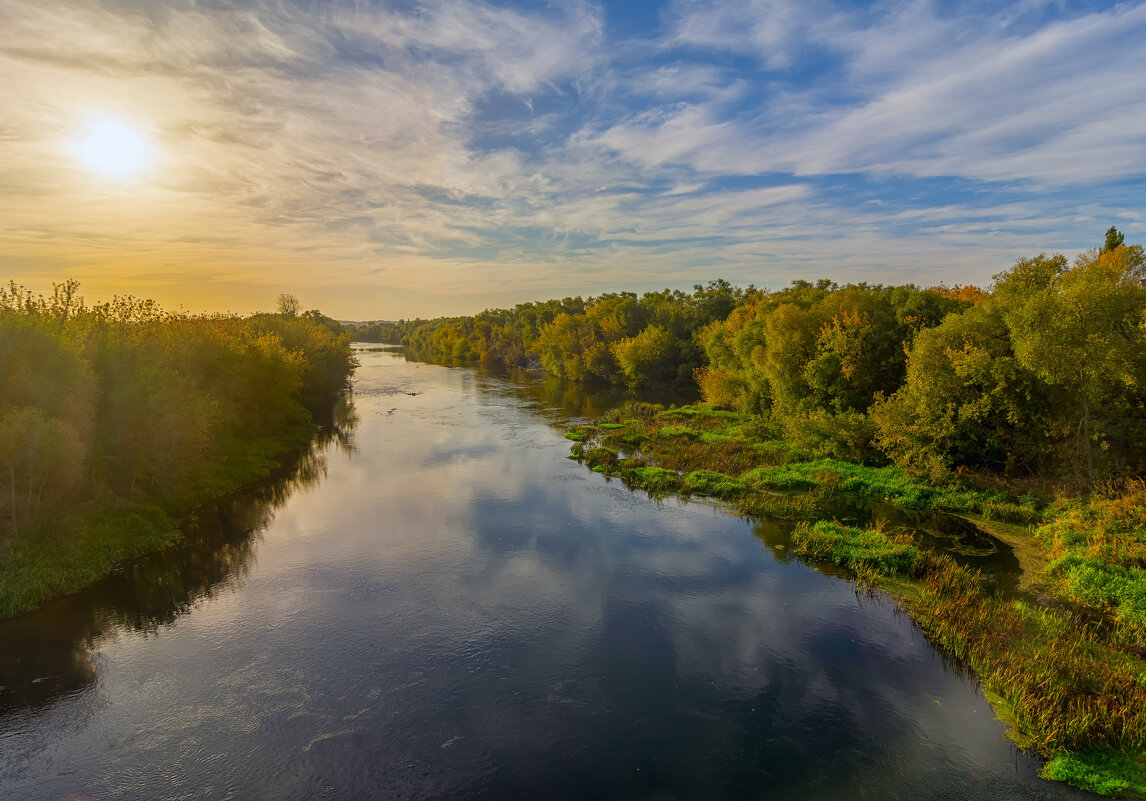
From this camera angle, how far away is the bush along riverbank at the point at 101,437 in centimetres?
2327

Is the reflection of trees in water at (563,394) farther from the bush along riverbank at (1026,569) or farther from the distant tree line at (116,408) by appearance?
the distant tree line at (116,408)

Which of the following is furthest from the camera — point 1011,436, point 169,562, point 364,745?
point 1011,436

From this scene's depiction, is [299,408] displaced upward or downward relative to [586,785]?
upward

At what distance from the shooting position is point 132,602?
898 inches

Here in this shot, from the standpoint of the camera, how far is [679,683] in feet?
58.0

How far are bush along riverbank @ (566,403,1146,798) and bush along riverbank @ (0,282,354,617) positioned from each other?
27564 mm

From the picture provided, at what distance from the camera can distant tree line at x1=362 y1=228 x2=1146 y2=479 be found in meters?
26.8

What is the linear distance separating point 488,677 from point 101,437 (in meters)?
25.0

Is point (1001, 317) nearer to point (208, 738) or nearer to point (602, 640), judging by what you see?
point (602, 640)

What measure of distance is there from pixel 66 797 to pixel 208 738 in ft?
9.48

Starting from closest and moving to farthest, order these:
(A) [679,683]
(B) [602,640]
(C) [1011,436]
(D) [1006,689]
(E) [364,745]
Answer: (E) [364,745] < (D) [1006,689] < (A) [679,683] < (B) [602,640] < (C) [1011,436]

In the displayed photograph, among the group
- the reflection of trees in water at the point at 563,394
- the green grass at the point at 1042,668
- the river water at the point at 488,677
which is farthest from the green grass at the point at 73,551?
the reflection of trees in water at the point at 563,394

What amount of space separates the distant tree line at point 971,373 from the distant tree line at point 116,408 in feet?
135

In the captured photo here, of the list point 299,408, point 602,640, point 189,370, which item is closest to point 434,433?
point 299,408
